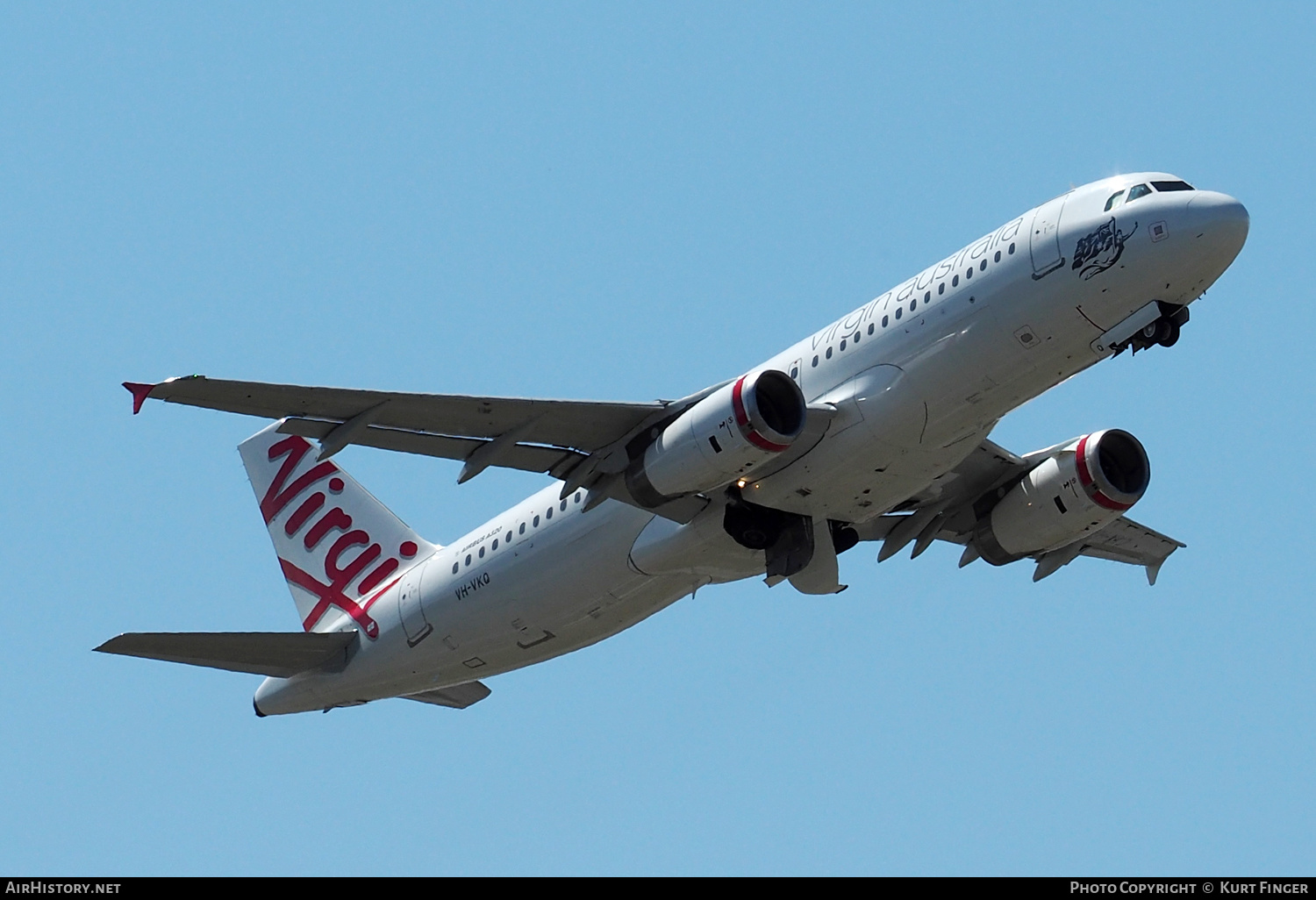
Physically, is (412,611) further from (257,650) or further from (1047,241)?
(1047,241)

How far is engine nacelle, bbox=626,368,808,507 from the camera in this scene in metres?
27.9

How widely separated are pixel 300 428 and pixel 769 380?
289 inches

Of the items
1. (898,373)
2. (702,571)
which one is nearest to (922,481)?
(898,373)

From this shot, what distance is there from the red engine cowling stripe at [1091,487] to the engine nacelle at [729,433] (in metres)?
7.19

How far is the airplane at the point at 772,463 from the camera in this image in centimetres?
2733

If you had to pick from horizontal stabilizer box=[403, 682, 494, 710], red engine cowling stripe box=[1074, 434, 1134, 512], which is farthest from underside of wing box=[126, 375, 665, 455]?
horizontal stabilizer box=[403, 682, 494, 710]

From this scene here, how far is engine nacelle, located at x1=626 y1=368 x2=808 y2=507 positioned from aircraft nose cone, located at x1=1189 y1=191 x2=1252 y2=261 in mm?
6489

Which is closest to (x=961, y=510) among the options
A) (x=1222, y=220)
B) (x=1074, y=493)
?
(x=1074, y=493)

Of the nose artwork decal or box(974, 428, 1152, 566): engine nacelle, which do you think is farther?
box(974, 428, 1152, 566): engine nacelle

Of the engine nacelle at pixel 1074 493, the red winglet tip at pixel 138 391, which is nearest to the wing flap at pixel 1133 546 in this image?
the engine nacelle at pixel 1074 493

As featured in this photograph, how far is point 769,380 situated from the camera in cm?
2808

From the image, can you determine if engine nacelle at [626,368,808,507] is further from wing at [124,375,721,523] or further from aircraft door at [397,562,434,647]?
aircraft door at [397,562,434,647]
